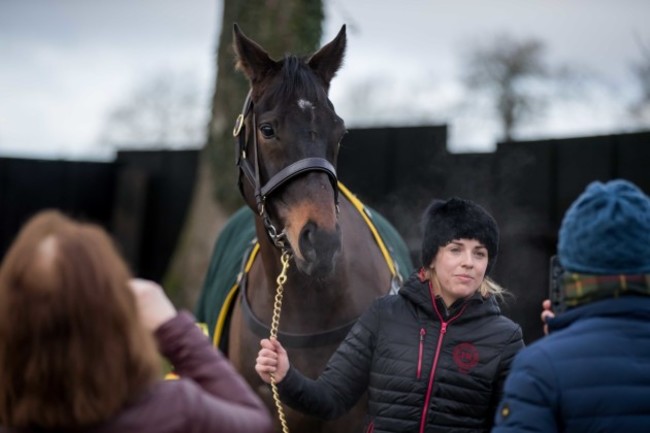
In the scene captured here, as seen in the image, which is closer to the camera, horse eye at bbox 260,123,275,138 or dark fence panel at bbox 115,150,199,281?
horse eye at bbox 260,123,275,138

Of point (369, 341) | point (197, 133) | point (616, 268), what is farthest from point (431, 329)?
point (197, 133)

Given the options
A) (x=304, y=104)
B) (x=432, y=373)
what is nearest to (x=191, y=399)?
(x=432, y=373)

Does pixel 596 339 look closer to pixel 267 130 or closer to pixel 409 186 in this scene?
pixel 267 130

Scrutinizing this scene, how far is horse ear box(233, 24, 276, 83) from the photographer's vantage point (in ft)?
12.3

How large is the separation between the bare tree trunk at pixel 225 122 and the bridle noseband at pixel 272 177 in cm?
451

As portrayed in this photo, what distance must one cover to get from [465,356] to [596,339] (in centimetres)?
99

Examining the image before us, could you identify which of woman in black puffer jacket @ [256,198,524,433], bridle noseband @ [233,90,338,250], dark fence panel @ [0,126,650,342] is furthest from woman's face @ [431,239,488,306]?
dark fence panel @ [0,126,650,342]

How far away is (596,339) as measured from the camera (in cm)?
179

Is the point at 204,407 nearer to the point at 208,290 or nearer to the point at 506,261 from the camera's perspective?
the point at 208,290

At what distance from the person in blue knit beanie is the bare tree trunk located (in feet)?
21.5

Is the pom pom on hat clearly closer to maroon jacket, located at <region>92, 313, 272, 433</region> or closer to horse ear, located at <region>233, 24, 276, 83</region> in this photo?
maroon jacket, located at <region>92, 313, 272, 433</region>

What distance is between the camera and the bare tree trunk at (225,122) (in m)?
8.38

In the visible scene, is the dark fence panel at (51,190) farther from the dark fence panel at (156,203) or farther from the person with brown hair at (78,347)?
the person with brown hair at (78,347)

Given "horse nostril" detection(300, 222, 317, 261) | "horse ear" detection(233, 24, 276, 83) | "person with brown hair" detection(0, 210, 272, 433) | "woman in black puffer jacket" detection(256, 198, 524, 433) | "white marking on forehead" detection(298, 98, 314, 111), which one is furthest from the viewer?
"horse ear" detection(233, 24, 276, 83)
